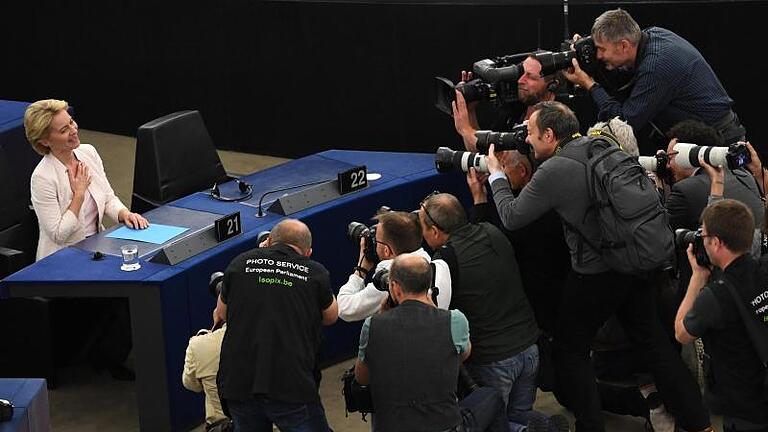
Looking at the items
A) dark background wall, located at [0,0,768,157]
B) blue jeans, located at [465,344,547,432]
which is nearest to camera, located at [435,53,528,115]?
blue jeans, located at [465,344,547,432]

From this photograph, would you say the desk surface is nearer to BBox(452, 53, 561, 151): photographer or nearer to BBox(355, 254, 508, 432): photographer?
BBox(452, 53, 561, 151): photographer

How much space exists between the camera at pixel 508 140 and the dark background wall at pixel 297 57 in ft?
8.50

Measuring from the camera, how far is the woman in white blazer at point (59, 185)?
20.9 ft

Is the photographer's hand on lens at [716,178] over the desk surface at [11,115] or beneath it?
over

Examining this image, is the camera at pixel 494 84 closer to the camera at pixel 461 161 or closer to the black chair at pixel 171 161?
the camera at pixel 461 161

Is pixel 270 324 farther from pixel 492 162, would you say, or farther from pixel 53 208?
pixel 53 208

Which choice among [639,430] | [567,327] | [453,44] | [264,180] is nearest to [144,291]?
[264,180]

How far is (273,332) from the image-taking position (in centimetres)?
499

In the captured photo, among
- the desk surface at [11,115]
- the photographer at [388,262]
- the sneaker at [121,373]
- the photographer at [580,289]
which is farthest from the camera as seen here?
the desk surface at [11,115]

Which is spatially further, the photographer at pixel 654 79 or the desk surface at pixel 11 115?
the desk surface at pixel 11 115

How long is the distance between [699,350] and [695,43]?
2.71 metres

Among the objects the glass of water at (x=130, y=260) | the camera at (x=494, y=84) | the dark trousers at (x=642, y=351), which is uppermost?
the camera at (x=494, y=84)

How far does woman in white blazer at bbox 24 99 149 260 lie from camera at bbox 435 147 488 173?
1381mm

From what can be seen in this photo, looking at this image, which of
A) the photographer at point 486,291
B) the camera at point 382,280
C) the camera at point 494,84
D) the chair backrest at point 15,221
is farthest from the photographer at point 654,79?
the chair backrest at point 15,221
